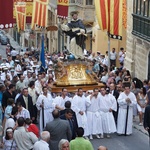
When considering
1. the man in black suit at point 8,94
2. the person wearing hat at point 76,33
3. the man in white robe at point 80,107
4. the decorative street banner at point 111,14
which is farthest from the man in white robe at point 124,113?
the decorative street banner at point 111,14

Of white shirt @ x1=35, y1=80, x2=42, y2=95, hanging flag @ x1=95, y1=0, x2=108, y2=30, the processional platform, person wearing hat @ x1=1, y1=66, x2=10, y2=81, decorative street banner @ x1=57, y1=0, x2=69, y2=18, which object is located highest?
hanging flag @ x1=95, y1=0, x2=108, y2=30

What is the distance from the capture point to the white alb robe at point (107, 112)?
17641 millimetres

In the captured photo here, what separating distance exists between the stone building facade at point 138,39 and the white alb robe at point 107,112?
9110mm

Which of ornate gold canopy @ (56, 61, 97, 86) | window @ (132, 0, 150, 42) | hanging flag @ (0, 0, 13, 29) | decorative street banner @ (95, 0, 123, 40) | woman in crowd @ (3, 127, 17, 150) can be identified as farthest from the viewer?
window @ (132, 0, 150, 42)

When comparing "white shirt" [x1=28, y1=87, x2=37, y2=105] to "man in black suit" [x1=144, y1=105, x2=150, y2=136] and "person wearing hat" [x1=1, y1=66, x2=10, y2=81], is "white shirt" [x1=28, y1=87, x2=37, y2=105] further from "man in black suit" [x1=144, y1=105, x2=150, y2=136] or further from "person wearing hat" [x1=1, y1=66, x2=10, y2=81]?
"man in black suit" [x1=144, y1=105, x2=150, y2=136]

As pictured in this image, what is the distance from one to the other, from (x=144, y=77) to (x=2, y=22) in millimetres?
13324

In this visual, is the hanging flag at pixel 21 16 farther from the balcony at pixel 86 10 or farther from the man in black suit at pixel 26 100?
the man in black suit at pixel 26 100

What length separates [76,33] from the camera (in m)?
19.4

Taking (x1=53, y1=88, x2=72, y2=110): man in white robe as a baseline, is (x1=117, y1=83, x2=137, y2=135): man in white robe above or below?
below

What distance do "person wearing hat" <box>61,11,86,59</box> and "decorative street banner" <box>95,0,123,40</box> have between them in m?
3.33

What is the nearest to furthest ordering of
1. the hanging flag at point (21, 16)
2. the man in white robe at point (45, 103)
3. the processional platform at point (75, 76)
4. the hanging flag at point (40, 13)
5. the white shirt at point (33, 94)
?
the man in white robe at point (45, 103), the white shirt at point (33, 94), the processional platform at point (75, 76), the hanging flag at point (40, 13), the hanging flag at point (21, 16)

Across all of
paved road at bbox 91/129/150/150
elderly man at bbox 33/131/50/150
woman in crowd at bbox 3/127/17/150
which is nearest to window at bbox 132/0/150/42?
paved road at bbox 91/129/150/150

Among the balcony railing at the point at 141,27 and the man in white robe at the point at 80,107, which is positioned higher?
the balcony railing at the point at 141,27

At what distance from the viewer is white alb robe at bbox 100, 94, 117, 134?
1764 centimetres
